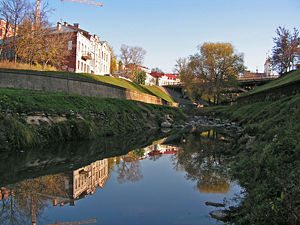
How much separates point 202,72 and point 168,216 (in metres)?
48.2

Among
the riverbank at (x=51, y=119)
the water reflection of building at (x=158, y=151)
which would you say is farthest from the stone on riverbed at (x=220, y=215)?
the riverbank at (x=51, y=119)

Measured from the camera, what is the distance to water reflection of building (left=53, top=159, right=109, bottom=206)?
377cm

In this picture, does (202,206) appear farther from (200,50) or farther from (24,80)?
(200,50)

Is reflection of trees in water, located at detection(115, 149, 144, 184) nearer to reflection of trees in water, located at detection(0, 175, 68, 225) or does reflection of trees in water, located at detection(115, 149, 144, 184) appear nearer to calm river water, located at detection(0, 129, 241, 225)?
calm river water, located at detection(0, 129, 241, 225)

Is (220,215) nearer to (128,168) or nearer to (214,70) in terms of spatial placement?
(128,168)

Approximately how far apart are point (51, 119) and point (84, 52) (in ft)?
142

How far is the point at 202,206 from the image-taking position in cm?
360

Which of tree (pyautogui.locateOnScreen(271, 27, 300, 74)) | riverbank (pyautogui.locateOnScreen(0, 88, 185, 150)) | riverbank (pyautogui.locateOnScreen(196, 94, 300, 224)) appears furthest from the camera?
tree (pyautogui.locateOnScreen(271, 27, 300, 74))

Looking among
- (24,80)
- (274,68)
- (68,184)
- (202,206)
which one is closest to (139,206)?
(202,206)

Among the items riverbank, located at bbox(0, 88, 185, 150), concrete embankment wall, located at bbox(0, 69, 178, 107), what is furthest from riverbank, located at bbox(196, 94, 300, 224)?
concrete embankment wall, located at bbox(0, 69, 178, 107)

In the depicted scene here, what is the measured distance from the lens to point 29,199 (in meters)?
3.47

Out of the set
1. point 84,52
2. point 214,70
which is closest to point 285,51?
point 214,70

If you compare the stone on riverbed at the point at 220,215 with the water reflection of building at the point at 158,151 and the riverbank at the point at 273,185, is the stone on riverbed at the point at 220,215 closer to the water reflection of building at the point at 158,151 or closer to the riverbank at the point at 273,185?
the riverbank at the point at 273,185

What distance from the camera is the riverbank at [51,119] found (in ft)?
23.2
